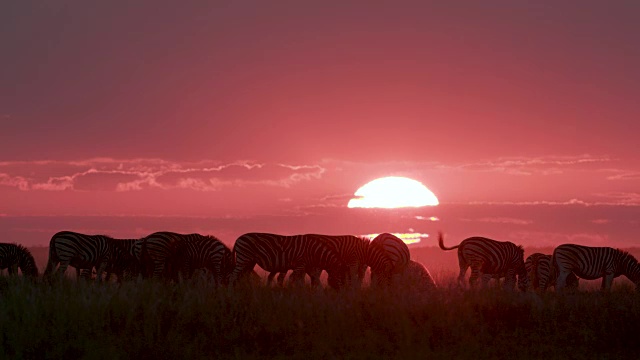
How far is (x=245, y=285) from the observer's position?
18.4 m

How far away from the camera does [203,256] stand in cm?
2345

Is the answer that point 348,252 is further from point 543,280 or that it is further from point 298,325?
point 298,325

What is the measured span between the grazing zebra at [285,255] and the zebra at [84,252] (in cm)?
430

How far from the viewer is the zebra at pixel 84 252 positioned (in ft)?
75.9

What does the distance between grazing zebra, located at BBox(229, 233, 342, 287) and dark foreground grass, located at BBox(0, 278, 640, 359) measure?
15.7 ft

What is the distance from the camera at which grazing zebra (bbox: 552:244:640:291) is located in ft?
81.4

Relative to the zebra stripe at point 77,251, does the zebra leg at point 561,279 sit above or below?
below

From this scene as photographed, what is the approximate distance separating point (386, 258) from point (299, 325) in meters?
8.09

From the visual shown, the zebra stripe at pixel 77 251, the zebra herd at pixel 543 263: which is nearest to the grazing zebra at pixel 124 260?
the zebra stripe at pixel 77 251

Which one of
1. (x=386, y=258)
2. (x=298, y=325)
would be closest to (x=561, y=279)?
(x=386, y=258)

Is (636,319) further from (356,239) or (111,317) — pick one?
(111,317)

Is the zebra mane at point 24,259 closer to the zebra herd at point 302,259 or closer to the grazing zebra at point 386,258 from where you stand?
the zebra herd at point 302,259

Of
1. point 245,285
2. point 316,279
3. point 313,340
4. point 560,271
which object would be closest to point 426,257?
point 560,271

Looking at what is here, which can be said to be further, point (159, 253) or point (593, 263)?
point (593, 263)
